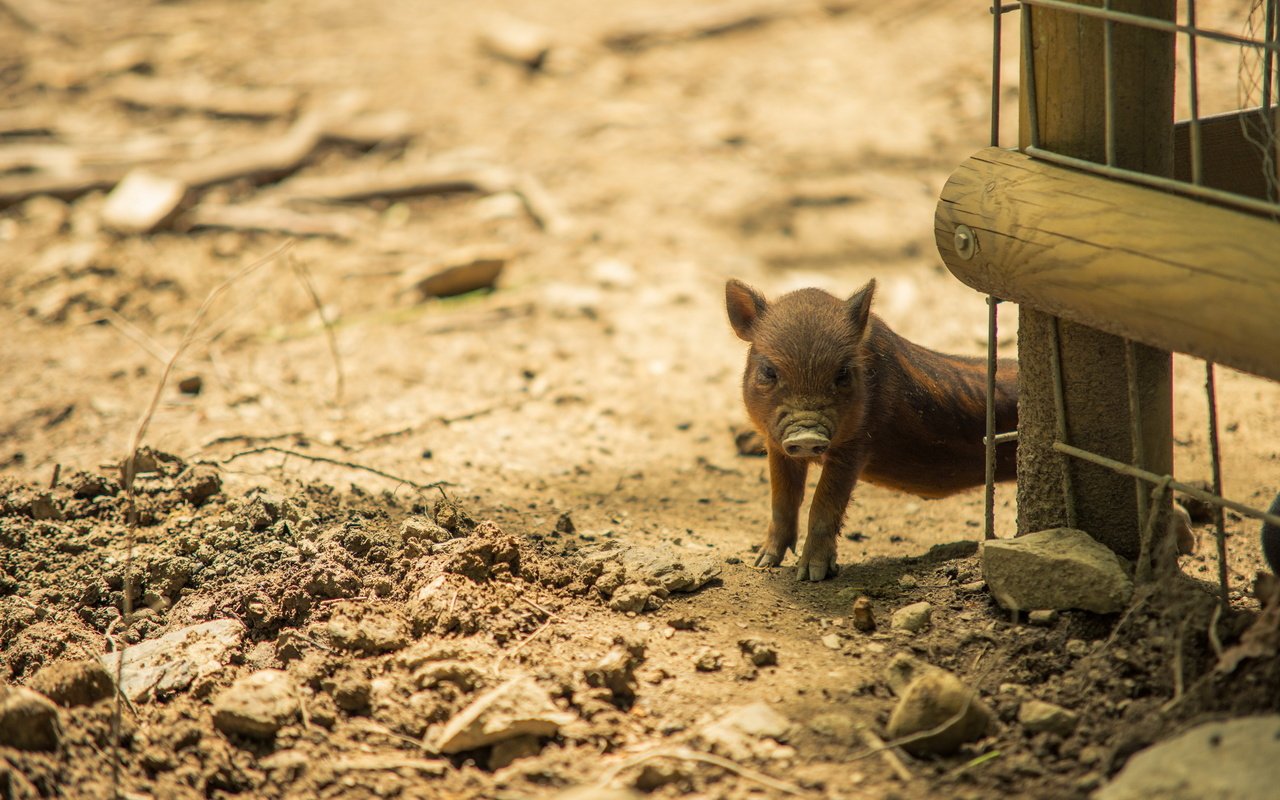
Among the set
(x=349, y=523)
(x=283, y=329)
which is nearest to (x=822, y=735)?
(x=349, y=523)

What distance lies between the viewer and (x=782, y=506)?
15.1 feet

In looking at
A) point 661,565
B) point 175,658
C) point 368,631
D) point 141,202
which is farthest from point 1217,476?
point 141,202

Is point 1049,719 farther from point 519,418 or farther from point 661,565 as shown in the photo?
point 519,418

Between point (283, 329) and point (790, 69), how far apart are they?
226 inches

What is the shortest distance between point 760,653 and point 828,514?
45.0 inches

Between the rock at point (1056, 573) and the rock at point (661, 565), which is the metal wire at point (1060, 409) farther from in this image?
the rock at point (661, 565)

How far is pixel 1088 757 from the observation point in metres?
2.75

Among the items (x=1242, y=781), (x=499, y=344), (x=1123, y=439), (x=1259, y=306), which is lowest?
(x=499, y=344)

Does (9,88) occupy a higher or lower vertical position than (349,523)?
higher

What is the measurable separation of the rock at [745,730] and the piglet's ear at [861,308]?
1.88 metres

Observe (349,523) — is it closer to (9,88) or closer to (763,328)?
(763,328)

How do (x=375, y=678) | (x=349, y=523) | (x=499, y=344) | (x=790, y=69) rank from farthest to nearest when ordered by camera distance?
1. (x=790, y=69)
2. (x=499, y=344)
3. (x=349, y=523)
4. (x=375, y=678)

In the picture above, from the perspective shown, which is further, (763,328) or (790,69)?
(790,69)

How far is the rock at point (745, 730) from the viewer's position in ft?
9.53
